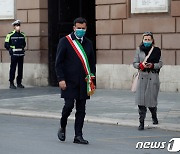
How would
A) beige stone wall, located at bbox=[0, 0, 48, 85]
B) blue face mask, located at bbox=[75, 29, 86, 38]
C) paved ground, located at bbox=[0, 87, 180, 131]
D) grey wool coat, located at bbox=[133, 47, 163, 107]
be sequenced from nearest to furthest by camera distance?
blue face mask, located at bbox=[75, 29, 86, 38] < grey wool coat, located at bbox=[133, 47, 163, 107] < paved ground, located at bbox=[0, 87, 180, 131] < beige stone wall, located at bbox=[0, 0, 48, 85]

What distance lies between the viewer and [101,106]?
42.6 ft

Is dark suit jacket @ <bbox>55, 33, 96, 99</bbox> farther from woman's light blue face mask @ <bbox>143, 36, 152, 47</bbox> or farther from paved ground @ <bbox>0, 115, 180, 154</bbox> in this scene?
woman's light blue face mask @ <bbox>143, 36, 152, 47</bbox>

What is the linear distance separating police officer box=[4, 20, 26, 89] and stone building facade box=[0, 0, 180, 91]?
77cm

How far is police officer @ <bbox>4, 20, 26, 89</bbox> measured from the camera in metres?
17.2

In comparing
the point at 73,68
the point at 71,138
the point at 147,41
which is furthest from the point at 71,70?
the point at 147,41

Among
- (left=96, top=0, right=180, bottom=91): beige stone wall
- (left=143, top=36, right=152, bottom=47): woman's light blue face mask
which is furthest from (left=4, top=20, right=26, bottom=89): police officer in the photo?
(left=143, top=36, right=152, bottom=47): woman's light blue face mask

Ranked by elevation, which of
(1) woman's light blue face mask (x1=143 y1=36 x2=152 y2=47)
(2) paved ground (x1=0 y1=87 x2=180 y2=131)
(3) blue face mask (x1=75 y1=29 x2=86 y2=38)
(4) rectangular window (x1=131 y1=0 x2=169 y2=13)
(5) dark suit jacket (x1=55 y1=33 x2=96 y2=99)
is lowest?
(2) paved ground (x1=0 y1=87 x2=180 y2=131)

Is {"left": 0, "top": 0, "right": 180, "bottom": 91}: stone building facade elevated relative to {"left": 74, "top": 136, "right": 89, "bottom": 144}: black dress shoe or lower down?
elevated

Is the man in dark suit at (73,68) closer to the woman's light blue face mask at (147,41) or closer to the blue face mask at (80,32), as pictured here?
the blue face mask at (80,32)

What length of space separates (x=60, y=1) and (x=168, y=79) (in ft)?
16.2

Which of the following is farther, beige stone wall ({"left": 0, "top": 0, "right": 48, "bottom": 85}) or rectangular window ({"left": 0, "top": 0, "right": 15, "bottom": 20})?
rectangular window ({"left": 0, "top": 0, "right": 15, "bottom": 20})

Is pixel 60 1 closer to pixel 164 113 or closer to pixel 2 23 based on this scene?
pixel 2 23

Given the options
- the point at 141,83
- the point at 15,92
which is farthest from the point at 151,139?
the point at 15,92

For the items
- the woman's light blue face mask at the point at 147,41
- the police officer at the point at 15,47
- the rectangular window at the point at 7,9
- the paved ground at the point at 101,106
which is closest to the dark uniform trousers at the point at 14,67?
the police officer at the point at 15,47
